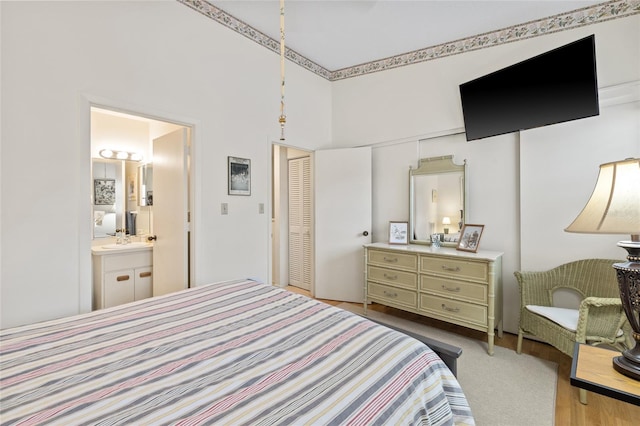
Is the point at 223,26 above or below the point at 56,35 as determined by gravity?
above

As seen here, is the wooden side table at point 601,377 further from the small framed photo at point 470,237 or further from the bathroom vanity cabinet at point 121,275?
the bathroom vanity cabinet at point 121,275

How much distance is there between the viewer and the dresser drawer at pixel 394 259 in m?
3.00

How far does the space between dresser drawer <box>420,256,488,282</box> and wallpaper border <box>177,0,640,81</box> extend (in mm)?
2260

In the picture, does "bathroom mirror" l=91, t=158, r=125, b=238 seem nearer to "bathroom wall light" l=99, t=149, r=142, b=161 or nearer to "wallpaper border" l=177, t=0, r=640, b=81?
"bathroom wall light" l=99, t=149, r=142, b=161

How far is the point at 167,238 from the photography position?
9.40 ft

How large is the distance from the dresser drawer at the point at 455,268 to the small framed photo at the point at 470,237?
278 mm

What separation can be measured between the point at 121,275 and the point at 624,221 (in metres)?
3.65

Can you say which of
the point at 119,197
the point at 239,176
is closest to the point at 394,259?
the point at 239,176

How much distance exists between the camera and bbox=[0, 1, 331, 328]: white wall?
5.83 ft

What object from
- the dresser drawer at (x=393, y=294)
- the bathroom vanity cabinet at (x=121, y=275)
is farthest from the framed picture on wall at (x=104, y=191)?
the dresser drawer at (x=393, y=294)

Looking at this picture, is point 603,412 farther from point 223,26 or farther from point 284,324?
point 223,26

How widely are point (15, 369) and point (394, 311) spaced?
10.7 feet

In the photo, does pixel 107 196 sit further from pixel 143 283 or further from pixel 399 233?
pixel 399 233

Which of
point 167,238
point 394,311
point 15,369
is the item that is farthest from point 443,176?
point 15,369
